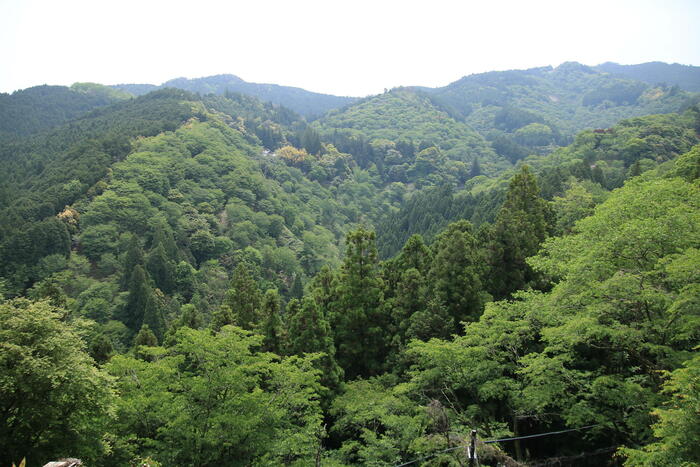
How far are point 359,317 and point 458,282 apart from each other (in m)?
6.02

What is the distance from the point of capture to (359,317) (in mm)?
25484

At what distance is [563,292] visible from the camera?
15227 millimetres

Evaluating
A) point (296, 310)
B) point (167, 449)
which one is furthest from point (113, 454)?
point (296, 310)

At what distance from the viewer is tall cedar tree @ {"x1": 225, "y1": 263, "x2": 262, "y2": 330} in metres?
28.5

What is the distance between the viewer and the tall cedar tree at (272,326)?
2384 cm

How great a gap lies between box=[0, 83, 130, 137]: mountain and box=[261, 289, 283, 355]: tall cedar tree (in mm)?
154232

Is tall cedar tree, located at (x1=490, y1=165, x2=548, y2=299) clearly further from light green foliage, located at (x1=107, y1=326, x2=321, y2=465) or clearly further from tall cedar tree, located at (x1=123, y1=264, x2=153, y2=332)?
tall cedar tree, located at (x1=123, y1=264, x2=153, y2=332)

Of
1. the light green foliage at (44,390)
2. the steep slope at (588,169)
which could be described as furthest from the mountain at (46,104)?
the light green foliage at (44,390)

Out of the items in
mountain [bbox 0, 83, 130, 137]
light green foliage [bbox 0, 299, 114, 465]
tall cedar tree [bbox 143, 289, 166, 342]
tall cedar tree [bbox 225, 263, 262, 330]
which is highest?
mountain [bbox 0, 83, 130, 137]

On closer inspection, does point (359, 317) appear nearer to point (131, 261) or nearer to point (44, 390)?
point (44, 390)

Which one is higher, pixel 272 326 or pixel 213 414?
pixel 213 414

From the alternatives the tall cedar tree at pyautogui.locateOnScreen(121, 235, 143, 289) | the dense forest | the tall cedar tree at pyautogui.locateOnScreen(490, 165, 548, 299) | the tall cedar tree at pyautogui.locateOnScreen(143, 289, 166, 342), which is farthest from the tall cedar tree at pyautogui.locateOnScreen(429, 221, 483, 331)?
the tall cedar tree at pyautogui.locateOnScreen(121, 235, 143, 289)

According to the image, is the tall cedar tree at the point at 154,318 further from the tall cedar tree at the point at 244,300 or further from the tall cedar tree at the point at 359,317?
the tall cedar tree at the point at 359,317

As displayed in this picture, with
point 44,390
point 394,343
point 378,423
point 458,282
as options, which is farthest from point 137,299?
point 44,390
